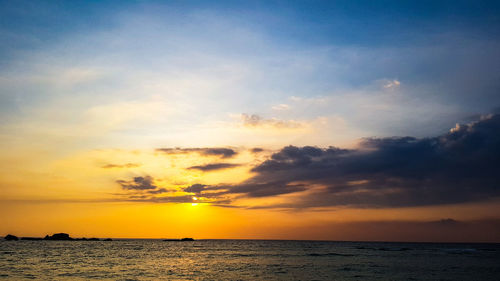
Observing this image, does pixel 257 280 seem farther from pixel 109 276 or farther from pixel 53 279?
pixel 53 279

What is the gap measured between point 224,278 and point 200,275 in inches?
190

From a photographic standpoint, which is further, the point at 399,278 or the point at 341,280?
the point at 399,278

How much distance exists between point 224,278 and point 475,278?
1394 inches

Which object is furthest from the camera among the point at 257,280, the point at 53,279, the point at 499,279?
the point at 499,279

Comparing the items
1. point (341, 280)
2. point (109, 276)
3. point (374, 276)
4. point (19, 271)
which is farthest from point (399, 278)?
point (19, 271)

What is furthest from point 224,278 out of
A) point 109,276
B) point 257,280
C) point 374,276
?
point 374,276

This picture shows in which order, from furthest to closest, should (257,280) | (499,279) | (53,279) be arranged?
1. (499,279)
2. (257,280)
3. (53,279)

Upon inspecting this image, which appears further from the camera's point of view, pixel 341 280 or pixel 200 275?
pixel 200 275

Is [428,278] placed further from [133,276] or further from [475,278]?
[133,276]

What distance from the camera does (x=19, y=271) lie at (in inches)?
1940

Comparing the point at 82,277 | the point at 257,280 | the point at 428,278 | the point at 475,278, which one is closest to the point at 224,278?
the point at 257,280

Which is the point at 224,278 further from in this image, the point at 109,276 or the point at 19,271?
the point at 19,271

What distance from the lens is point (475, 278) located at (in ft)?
163

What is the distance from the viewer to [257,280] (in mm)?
45188
